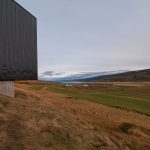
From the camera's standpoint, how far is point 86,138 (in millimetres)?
13711

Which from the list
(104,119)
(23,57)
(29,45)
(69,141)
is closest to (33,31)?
(29,45)

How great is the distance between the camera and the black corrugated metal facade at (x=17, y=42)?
19203 millimetres

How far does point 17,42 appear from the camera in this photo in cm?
2164

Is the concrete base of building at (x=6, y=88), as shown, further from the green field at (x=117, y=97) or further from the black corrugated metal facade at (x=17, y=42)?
the green field at (x=117, y=97)

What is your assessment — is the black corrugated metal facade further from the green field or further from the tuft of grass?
the green field

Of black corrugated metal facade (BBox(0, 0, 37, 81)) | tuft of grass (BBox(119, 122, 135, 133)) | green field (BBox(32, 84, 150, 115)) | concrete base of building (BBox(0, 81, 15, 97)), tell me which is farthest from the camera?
green field (BBox(32, 84, 150, 115))

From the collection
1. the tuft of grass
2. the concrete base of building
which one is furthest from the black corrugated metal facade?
the tuft of grass

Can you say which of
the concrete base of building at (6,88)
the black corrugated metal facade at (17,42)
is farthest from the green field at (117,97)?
the concrete base of building at (6,88)

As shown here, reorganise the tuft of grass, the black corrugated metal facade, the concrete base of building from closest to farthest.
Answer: the black corrugated metal facade → the tuft of grass → the concrete base of building

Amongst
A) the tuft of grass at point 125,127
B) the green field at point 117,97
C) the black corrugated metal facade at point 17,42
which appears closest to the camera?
the black corrugated metal facade at point 17,42

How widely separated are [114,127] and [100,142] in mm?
6022

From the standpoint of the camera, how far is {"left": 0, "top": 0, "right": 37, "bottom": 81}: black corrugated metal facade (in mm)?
19203

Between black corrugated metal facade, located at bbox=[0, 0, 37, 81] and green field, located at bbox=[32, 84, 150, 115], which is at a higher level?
black corrugated metal facade, located at bbox=[0, 0, 37, 81]

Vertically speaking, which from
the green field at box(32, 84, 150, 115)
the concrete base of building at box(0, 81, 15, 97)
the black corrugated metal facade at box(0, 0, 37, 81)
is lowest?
the green field at box(32, 84, 150, 115)
